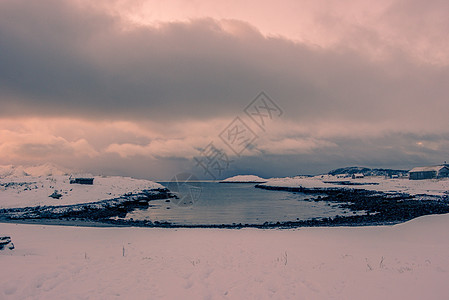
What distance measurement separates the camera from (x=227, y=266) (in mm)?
10984

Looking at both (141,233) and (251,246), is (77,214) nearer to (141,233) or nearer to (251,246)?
(141,233)

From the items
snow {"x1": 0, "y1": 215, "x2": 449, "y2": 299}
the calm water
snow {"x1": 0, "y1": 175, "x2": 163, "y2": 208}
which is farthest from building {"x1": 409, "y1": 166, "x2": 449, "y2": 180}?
snow {"x1": 0, "y1": 175, "x2": 163, "y2": 208}

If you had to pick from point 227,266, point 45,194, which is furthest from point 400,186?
point 45,194

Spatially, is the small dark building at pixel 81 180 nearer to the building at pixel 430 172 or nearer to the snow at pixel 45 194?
the snow at pixel 45 194

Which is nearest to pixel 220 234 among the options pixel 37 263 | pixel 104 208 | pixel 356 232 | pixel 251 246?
pixel 251 246

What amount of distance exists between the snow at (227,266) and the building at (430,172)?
90585 mm

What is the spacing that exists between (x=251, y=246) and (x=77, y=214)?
78.8 ft

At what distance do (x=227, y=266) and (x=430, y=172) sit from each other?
10433 cm

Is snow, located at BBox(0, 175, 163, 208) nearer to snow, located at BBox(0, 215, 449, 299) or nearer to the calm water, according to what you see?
the calm water

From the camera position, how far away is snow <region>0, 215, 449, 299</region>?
816 centimetres

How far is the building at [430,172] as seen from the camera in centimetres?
8794

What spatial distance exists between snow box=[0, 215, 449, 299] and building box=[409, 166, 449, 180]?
297ft

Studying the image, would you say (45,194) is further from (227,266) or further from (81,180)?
(227,266)

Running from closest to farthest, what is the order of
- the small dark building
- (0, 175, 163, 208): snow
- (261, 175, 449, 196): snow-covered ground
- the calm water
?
the calm water, (0, 175, 163, 208): snow, the small dark building, (261, 175, 449, 196): snow-covered ground
